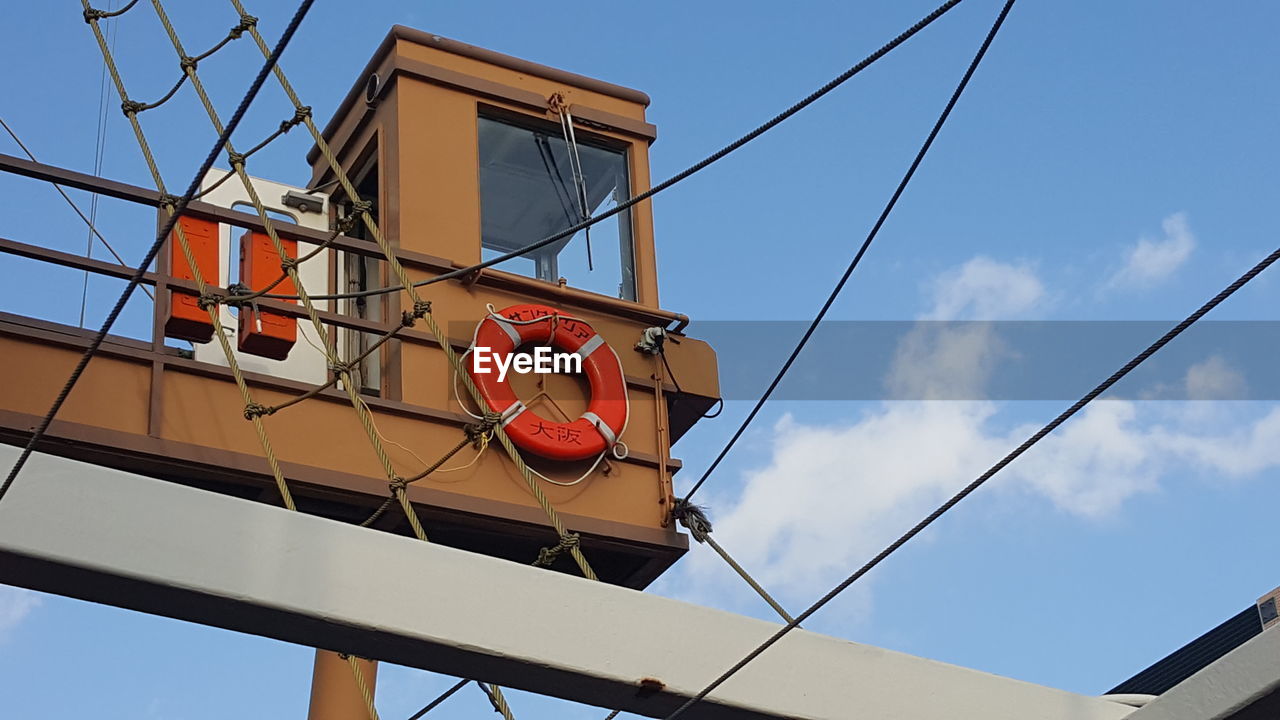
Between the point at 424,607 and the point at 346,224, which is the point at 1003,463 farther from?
the point at 346,224

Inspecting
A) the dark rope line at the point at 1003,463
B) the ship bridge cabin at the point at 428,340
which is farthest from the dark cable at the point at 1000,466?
the ship bridge cabin at the point at 428,340

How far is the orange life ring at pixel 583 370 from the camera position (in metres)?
7.45

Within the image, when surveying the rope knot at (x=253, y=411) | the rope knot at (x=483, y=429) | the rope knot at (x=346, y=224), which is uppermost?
the rope knot at (x=346, y=224)

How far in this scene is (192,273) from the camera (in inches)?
266

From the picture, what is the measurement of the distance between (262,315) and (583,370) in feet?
5.34

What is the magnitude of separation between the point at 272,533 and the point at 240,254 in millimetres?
3308

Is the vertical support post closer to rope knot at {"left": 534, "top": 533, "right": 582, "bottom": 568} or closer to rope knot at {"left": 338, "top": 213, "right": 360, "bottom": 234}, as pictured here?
rope knot at {"left": 534, "top": 533, "right": 582, "bottom": 568}

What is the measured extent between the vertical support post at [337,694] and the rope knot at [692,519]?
1.86 metres

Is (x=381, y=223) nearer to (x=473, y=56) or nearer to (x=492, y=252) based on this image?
(x=492, y=252)

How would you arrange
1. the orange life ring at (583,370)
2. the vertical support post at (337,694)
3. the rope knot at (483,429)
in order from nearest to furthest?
the rope knot at (483,429)
the orange life ring at (583,370)
the vertical support post at (337,694)

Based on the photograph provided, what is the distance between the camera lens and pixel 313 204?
8.62 meters

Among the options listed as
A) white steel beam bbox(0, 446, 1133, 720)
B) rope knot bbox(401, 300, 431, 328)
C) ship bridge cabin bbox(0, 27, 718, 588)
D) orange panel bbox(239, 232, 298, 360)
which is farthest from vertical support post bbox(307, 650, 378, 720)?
white steel beam bbox(0, 446, 1133, 720)

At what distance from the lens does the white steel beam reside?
4.14 m

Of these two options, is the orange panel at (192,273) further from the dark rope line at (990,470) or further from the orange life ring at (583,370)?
the dark rope line at (990,470)
